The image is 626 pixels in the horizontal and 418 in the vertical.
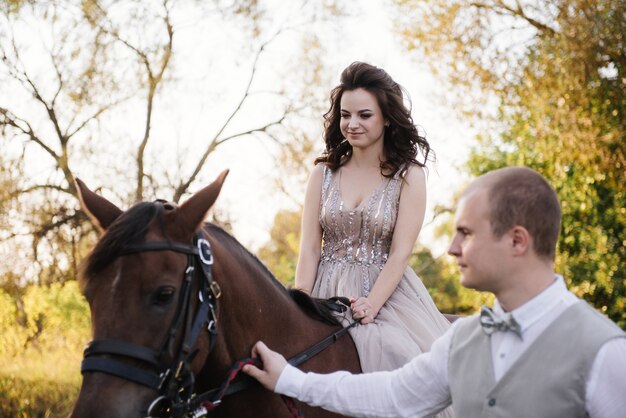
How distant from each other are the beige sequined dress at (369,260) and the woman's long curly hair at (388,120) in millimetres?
144

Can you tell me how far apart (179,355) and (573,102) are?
37.8ft

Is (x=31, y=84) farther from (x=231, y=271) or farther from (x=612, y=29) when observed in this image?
(x=231, y=271)

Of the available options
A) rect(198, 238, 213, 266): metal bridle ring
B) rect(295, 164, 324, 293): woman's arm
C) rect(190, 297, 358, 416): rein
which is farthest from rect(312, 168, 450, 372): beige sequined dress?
rect(198, 238, 213, 266): metal bridle ring

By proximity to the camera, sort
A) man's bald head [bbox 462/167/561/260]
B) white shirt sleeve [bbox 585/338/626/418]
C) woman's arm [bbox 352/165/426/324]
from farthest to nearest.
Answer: woman's arm [bbox 352/165/426/324] → man's bald head [bbox 462/167/561/260] → white shirt sleeve [bbox 585/338/626/418]

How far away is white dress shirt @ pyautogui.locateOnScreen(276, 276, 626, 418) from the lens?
6.56 feet

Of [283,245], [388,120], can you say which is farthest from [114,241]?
[283,245]

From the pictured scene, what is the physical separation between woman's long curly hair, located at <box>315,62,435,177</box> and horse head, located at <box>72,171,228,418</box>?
1.57 m

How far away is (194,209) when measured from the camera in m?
2.61

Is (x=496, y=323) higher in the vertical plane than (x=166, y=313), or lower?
lower

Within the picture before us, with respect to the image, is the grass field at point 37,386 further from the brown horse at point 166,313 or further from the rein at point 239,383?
the brown horse at point 166,313

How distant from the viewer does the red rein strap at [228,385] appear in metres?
2.71

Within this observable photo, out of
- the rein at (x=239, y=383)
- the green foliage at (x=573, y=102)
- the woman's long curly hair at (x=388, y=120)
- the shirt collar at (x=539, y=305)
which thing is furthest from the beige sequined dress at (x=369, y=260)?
the green foliage at (x=573, y=102)

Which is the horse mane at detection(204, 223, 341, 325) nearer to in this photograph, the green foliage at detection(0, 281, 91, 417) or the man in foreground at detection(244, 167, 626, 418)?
the man in foreground at detection(244, 167, 626, 418)

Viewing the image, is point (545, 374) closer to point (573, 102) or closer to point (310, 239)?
point (310, 239)
